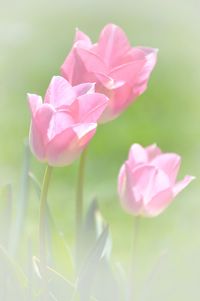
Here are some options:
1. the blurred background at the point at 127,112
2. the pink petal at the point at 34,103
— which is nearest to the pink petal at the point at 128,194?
the pink petal at the point at 34,103

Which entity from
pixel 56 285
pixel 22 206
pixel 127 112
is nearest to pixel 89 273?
pixel 56 285

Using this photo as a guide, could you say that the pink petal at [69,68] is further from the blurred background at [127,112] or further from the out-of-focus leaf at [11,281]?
the blurred background at [127,112]

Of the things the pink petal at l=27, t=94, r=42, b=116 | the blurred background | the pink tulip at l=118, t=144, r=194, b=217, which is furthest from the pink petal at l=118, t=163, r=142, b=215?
the blurred background

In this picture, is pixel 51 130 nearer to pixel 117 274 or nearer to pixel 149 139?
pixel 117 274

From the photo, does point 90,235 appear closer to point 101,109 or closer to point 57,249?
point 57,249

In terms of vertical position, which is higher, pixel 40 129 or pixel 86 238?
pixel 40 129

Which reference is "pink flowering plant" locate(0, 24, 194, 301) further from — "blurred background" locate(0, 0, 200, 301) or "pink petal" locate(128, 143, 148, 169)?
"blurred background" locate(0, 0, 200, 301)
